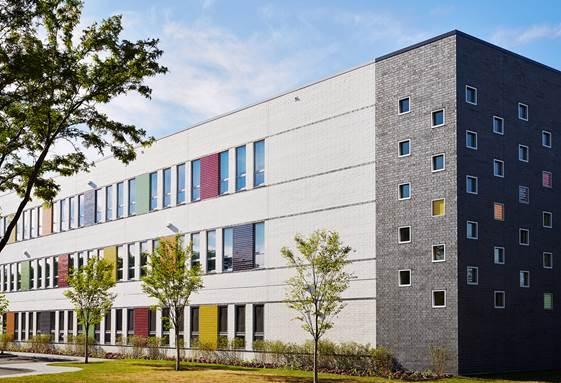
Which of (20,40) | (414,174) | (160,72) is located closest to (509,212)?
(414,174)

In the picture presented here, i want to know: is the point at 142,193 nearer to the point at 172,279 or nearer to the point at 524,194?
the point at 172,279

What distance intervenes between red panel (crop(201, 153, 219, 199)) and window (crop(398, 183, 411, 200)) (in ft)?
44.5

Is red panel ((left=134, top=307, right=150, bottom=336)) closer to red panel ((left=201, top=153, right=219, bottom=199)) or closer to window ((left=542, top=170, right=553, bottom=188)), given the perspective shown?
red panel ((left=201, top=153, right=219, bottom=199))

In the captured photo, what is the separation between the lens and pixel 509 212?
101ft

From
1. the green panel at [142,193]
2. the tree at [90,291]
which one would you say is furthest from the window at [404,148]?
the green panel at [142,193]

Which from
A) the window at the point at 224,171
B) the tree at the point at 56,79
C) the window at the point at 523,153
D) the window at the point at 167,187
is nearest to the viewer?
the tree at the point at 56,79

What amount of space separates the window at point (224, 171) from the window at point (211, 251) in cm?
240

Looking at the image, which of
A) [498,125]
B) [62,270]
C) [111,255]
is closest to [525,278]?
[498,125]

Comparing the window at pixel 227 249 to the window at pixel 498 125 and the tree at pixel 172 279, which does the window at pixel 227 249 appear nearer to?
the tree at pixel 172 279

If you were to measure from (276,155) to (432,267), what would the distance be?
1123 centimetres

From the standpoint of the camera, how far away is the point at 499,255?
3014 cm

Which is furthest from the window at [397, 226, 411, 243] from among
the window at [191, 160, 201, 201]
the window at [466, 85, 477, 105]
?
the window at [191, 160, 201, 201]

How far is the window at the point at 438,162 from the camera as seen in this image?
2962 cm

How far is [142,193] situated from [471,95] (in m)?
24.3
